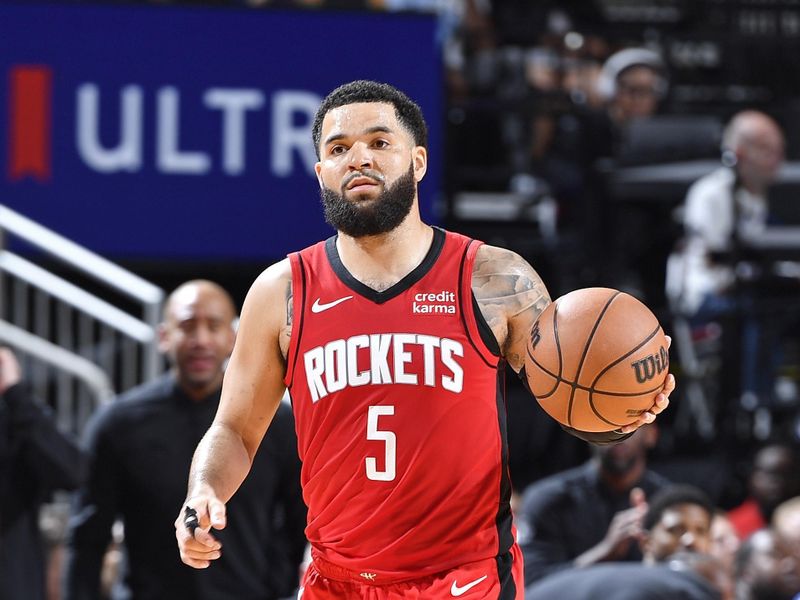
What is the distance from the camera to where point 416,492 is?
3.84m

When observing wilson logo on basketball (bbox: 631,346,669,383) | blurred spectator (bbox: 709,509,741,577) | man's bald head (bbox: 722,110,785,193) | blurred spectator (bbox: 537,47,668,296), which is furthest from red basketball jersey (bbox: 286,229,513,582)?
man's bald head (bbox: 722,110,785,193)

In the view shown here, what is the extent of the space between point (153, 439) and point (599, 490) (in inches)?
90.4

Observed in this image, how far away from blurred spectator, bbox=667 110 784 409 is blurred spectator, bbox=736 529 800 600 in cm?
216

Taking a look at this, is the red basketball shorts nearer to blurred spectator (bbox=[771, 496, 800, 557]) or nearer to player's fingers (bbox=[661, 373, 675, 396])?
player's fingers (bbox=[661, 373, 675, 396])

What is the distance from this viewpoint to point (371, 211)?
390 cm

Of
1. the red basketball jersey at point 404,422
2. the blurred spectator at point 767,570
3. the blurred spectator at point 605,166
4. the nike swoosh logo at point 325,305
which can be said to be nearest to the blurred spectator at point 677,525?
the blurred spectator at point 767,570

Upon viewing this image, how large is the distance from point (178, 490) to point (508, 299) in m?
2.45

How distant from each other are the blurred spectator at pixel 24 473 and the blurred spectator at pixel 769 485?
3.97 m

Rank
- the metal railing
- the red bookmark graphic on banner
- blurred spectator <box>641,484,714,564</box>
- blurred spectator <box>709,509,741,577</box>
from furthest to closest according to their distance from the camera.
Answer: the red bookmark graphic on banner, the metal railing, blurred spectator <box>709,509,741,577</box>, blurred spectator <box>641,484,714,564</box>

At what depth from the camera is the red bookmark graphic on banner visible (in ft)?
27.8

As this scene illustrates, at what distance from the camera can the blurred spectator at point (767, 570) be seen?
21.1 ft

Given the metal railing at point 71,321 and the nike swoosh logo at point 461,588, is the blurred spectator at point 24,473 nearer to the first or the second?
the metal railing at point 71,321

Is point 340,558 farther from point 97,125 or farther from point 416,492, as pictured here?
point 97,125

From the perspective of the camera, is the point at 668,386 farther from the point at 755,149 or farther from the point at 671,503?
the point at 755,149
